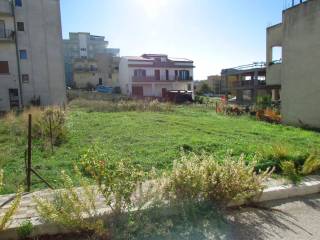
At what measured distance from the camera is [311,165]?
5309 millimetres

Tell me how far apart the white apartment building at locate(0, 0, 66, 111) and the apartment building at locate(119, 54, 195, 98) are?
1874 centimetres

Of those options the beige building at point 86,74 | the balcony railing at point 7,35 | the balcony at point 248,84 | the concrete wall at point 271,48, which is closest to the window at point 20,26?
the balcony railing at point 7,35

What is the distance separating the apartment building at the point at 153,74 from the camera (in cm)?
4825

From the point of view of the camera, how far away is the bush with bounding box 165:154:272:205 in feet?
11.7

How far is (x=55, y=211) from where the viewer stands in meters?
3.10

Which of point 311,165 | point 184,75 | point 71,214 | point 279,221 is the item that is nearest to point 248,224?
point 279,221

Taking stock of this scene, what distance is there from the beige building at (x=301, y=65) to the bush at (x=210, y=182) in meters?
10.6

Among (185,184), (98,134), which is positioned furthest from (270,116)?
(185,184)

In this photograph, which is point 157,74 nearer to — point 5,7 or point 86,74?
point 86,74

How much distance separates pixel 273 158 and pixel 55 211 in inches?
177

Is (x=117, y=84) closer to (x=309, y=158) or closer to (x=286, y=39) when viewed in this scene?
(x=286, y=39)

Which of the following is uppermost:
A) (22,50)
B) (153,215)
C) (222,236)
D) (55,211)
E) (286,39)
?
(22,50)

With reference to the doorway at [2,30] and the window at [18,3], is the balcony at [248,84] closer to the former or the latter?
the window at [18,3]

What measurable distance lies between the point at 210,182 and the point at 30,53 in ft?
96.8
